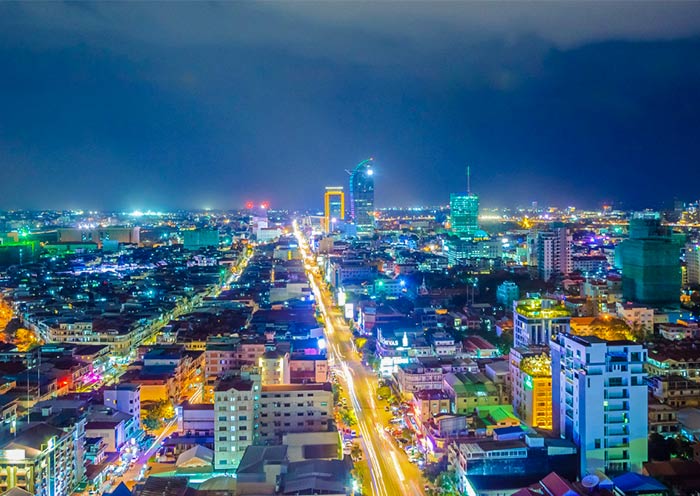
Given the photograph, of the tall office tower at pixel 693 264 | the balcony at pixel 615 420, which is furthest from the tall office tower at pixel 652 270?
the balcony at pixel 615 420

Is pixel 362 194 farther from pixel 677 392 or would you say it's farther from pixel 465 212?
pixel 677 392

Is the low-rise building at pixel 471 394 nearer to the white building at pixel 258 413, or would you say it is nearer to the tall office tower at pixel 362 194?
the white building at pixel 258 413

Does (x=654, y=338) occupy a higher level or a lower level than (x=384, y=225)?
lower

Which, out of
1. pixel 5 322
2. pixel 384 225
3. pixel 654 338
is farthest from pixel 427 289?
pixel 384 225

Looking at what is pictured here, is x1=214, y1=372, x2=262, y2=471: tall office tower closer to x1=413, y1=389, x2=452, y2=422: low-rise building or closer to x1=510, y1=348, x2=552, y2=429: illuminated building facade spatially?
x1=413, y1=389, x2=452, y2=422: low-rise building

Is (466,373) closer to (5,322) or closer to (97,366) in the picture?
(97,366)

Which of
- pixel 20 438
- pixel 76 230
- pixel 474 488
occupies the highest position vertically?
pixel 76 230

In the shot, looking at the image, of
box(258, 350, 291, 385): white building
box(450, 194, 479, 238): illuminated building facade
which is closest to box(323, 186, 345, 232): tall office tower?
box(450, 194, 479, 238): illuminated building facade

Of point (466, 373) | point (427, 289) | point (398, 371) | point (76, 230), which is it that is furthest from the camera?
point (76, 230)
